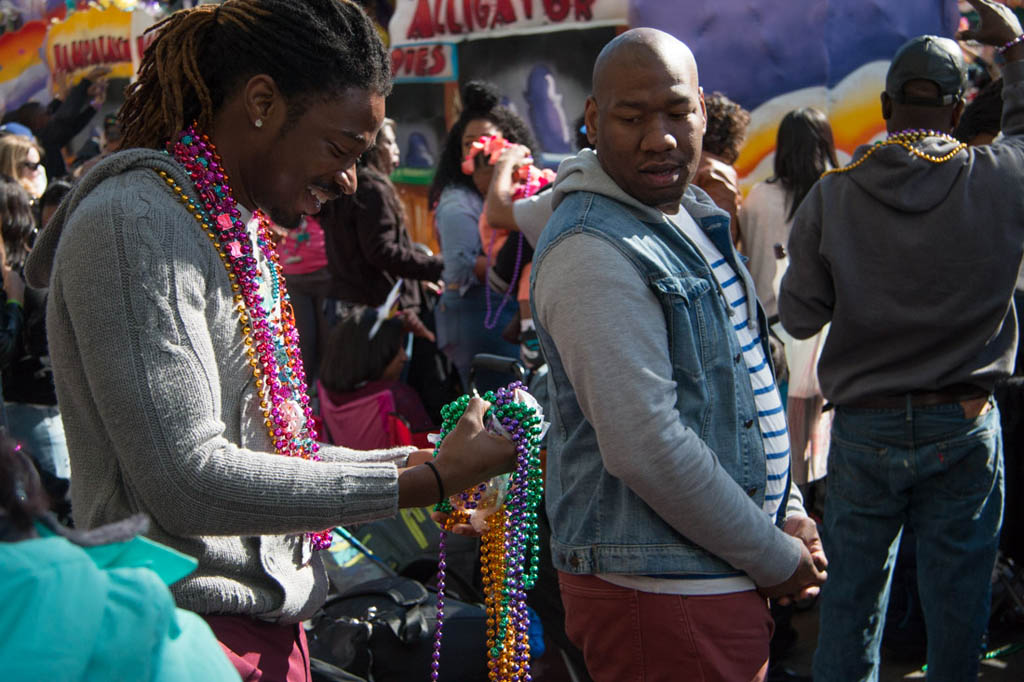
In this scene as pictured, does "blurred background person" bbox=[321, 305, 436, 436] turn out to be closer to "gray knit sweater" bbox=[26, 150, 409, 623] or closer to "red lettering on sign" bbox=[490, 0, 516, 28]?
"red lettering on sign" bbox=[490, 0, 516, 28]

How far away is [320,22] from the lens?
1682 millimetres

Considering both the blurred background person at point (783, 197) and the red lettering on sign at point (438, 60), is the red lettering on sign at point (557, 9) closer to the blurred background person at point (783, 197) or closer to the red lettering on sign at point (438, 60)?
the red lettering on sign at point (438, 60)

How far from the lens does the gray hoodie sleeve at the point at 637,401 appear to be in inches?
74.0

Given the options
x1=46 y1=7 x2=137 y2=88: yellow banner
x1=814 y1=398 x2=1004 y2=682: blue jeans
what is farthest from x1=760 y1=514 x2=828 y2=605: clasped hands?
x1=46 y1=7 x2=137 y2=88: yellow banner

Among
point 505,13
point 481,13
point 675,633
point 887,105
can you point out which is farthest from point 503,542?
point 481,13

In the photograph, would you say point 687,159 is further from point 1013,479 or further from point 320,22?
point 1013,479

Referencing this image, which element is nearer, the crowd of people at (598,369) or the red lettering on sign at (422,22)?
the crowd of people at (598,369)

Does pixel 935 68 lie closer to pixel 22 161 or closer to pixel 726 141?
pixel 726 141

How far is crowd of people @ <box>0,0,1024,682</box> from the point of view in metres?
1.48

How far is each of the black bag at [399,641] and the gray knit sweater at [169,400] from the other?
1.52m

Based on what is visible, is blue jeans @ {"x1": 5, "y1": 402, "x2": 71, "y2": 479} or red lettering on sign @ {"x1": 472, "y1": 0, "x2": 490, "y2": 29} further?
red lettering on sign @ {"x1": 472, "y1": 0, "x2": 490, "y2": 29}

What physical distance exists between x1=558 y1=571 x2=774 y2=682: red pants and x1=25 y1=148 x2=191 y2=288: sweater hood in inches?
46.0

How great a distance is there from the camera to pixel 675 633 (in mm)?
2000

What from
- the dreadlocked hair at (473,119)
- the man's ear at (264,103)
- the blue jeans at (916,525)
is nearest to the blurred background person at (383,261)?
the dreadlocked hair at (473,119)
